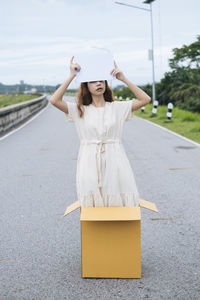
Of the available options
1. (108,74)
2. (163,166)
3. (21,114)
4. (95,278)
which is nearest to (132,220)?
(95,278)

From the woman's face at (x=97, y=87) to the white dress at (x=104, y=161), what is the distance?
15cm

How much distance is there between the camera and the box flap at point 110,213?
12.2 ft

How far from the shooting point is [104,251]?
3.90m

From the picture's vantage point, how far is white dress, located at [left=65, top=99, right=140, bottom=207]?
12.7 feet

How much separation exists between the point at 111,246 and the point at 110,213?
299 mm

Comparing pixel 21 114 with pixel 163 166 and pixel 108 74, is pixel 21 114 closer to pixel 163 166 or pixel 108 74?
pixel 163 166

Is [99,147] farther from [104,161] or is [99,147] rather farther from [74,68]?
[74,68]

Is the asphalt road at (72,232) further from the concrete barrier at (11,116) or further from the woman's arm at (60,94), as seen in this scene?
the concrete barrier at (11,116)

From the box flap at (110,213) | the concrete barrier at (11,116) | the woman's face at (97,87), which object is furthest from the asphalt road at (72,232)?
the concrete barrier at (11,116)

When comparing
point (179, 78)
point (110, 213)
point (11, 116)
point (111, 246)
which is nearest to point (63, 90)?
point (110, 213)

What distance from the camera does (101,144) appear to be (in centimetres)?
390

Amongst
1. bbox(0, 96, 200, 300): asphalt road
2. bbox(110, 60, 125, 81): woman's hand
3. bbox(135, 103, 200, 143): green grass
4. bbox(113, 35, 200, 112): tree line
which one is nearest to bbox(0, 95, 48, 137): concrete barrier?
bbox(135, 103, 200, 143): green grass

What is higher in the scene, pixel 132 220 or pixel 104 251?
pixel 132 220

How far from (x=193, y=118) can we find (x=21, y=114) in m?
8.61
